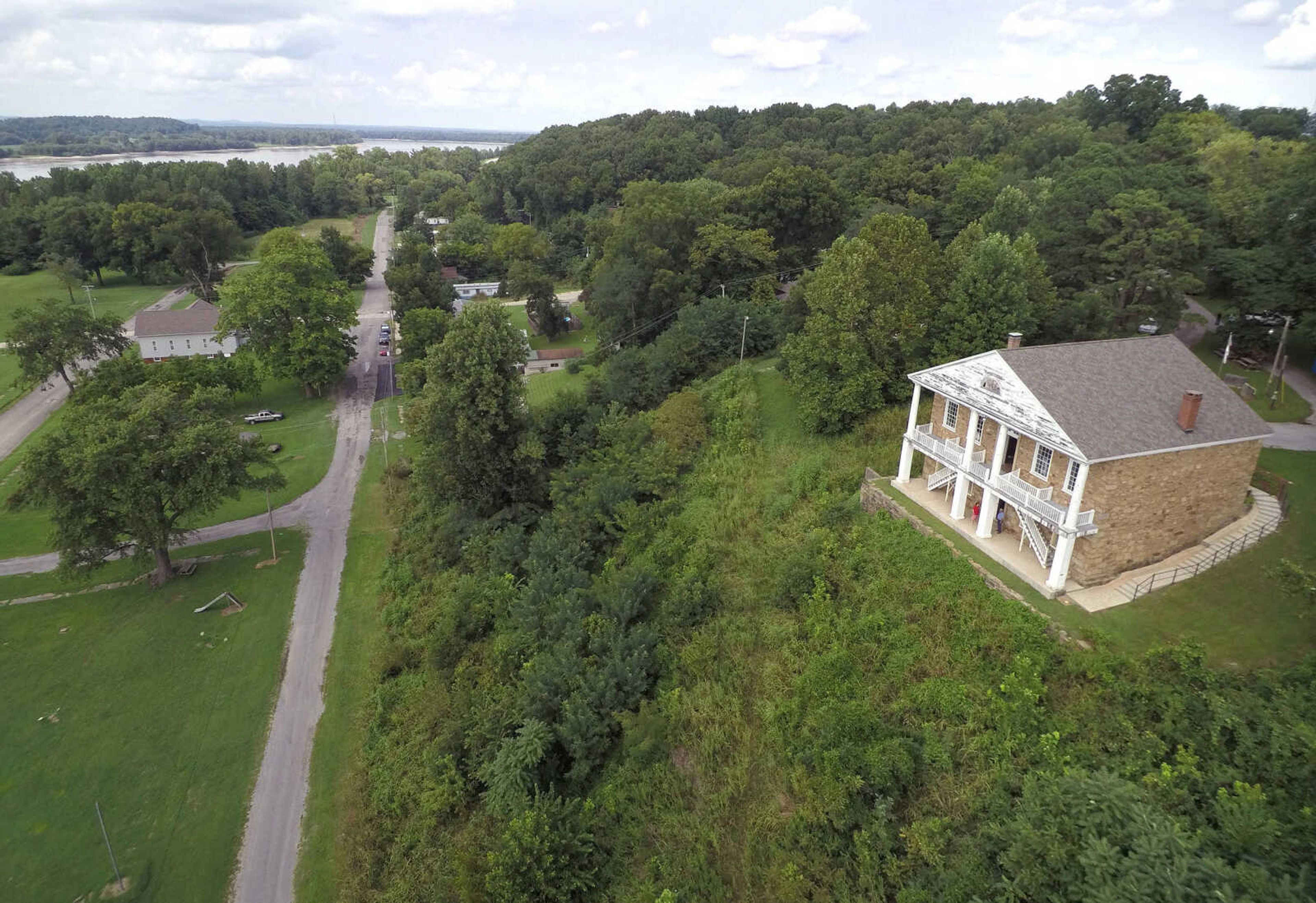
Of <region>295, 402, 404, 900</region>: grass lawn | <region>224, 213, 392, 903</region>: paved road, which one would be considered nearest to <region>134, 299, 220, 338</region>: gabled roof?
<region>224, 213, 392, 903</region>: paved road

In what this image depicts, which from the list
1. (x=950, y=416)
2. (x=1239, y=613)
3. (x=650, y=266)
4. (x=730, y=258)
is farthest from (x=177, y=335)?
(x=1239, y=613)

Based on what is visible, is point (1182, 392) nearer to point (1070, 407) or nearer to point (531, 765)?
point (1070, 407)

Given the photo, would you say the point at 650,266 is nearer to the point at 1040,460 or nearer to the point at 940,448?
the point at 940,448

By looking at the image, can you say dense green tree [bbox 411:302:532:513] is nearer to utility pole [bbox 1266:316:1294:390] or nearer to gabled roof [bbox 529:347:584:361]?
gabled roof [bbox 529:347:584:361]

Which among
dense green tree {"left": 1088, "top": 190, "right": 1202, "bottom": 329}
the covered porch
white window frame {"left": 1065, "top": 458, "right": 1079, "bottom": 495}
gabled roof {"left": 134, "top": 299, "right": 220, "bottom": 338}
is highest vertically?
dense green tree {"left": 1088, "top": 190, "right": 1202, "bottom": 329}

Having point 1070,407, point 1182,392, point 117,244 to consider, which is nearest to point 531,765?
point 1070,407
